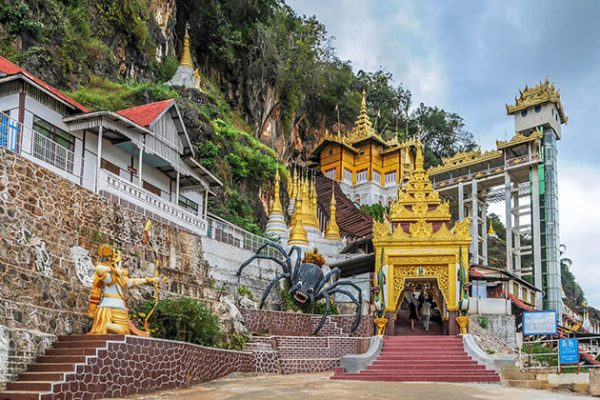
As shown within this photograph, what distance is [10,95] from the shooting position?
19344 millimetres

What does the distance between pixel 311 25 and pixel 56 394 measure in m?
50.9

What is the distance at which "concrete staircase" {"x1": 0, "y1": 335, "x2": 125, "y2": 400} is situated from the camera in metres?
10.7

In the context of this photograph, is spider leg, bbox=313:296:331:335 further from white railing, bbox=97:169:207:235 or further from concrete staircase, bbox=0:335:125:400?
concrete staircase, bbox=0:335:125:400

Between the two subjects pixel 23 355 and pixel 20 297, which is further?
pixel 20 297

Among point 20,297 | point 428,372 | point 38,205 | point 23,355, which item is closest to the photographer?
point 23,355

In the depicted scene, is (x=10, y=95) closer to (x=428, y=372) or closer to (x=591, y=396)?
(x=428, y=372)

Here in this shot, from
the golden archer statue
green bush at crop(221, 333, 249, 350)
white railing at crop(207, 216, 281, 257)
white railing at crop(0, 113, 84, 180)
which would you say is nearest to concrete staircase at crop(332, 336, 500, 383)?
green bush at crop(221, 333, 249, 350)

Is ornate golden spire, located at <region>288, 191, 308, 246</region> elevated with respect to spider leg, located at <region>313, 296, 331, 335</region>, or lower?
elevated

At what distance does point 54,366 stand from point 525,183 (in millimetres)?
41806

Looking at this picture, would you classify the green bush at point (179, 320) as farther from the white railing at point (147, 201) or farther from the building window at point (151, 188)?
the building window at point (151, 188)

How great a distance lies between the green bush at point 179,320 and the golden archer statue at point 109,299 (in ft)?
5.79

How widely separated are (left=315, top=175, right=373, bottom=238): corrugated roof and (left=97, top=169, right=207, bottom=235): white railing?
1594 centimetres

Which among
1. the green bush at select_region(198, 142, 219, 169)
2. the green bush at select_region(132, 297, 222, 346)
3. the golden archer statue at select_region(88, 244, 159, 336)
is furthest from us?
the green bush at select_region(198, 142, 219, 169)

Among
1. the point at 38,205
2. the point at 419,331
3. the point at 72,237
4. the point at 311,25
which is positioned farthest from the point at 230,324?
the point at 311,25
